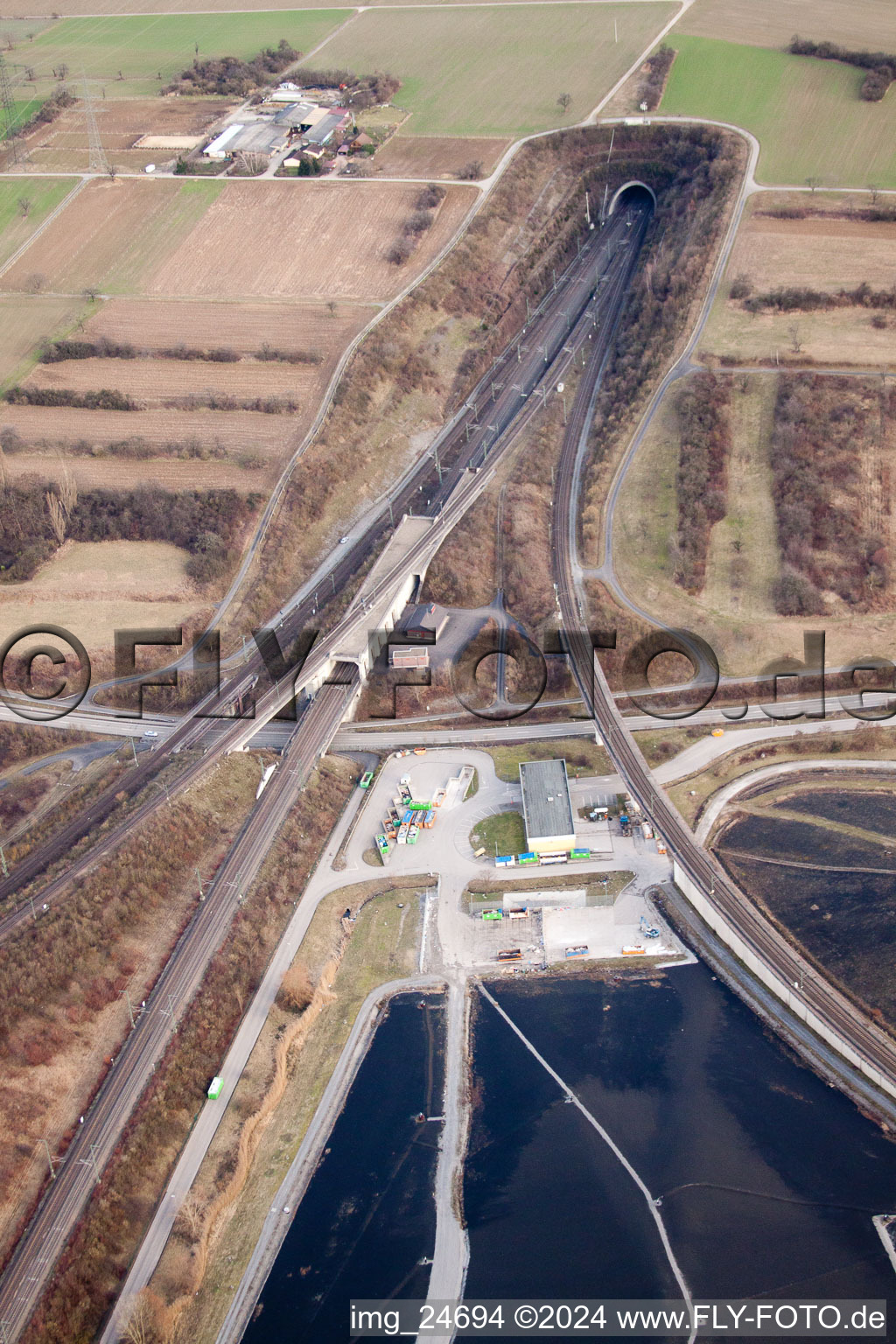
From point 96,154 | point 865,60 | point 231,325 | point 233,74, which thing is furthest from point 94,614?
point 865,60

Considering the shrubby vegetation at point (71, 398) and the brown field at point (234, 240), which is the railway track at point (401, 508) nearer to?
the brown field at point (234, 240)

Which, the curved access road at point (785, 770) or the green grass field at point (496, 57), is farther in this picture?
the green grass field at point (496, 57)

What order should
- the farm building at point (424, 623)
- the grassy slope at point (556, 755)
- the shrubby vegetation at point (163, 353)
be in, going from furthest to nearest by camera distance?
the shrubby vegetation at point (163, 353) < the farm building at point (424, 623) < the grassy slope at point (556, 755)

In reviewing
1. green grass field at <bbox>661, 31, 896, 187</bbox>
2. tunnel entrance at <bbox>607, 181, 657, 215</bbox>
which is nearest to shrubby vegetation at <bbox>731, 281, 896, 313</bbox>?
green grass field at <bbox>661, 31, 896, 187</bbox>

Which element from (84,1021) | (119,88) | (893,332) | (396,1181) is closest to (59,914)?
(84,1021)

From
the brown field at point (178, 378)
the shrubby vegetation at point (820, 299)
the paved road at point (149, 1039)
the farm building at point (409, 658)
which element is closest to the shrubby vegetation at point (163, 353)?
the brown field at point (178, 378)
